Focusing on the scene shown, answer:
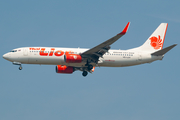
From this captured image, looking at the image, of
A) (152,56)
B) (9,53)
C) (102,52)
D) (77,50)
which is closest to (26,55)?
(9,53)

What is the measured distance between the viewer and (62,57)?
5581cm

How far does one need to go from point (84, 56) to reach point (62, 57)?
3.64m

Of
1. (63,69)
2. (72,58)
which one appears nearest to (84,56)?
(72,58)

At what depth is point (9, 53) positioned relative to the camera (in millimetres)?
56594

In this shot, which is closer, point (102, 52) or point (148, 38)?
point (102, 52)

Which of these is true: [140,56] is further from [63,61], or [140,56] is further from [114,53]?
[63,61]

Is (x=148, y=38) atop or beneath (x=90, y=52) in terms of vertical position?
atop

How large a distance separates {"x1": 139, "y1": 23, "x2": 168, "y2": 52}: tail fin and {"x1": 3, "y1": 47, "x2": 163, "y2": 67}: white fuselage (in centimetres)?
261

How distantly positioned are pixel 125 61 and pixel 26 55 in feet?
54.8

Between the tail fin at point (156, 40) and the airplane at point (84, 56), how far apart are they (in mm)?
268

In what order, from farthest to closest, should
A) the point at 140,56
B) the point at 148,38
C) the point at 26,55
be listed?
1. the point at 148,38
2. the point at 140,56
3. the point at 26,55

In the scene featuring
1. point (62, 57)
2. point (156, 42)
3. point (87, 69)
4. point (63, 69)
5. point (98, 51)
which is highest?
point (156, 42)

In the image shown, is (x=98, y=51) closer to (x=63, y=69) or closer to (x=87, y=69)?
(x=87, y=69)

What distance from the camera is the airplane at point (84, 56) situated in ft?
181
